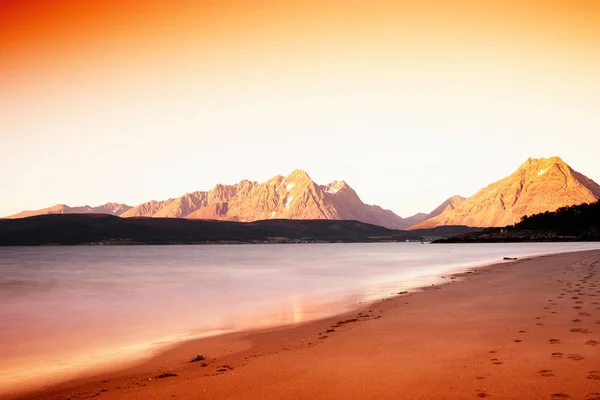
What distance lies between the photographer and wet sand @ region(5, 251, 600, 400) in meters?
10.6

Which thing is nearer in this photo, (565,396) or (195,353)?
(565,396)

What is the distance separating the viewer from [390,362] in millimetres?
13070

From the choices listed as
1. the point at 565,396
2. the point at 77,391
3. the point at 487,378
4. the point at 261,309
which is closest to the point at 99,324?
the point at 261,309

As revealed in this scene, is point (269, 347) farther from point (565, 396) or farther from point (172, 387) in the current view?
point (565, 396)

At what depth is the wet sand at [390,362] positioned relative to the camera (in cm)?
1064

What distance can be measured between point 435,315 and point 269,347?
8111mm

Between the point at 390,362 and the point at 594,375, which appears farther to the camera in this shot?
the point at 390,362

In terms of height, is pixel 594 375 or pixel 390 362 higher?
pixel 594 375

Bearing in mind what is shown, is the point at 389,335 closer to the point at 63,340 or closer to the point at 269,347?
the point at 269,347

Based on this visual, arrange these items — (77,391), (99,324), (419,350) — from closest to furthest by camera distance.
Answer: (77,391)
(419,350)
(99,324)

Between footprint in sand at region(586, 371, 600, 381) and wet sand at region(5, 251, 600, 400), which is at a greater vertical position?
footprint in sand at region(586, 371, 600, 381)

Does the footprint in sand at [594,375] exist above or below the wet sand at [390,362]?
above

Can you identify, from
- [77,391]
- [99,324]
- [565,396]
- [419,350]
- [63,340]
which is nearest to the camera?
[565,396]

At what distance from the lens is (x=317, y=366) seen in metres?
13.0
